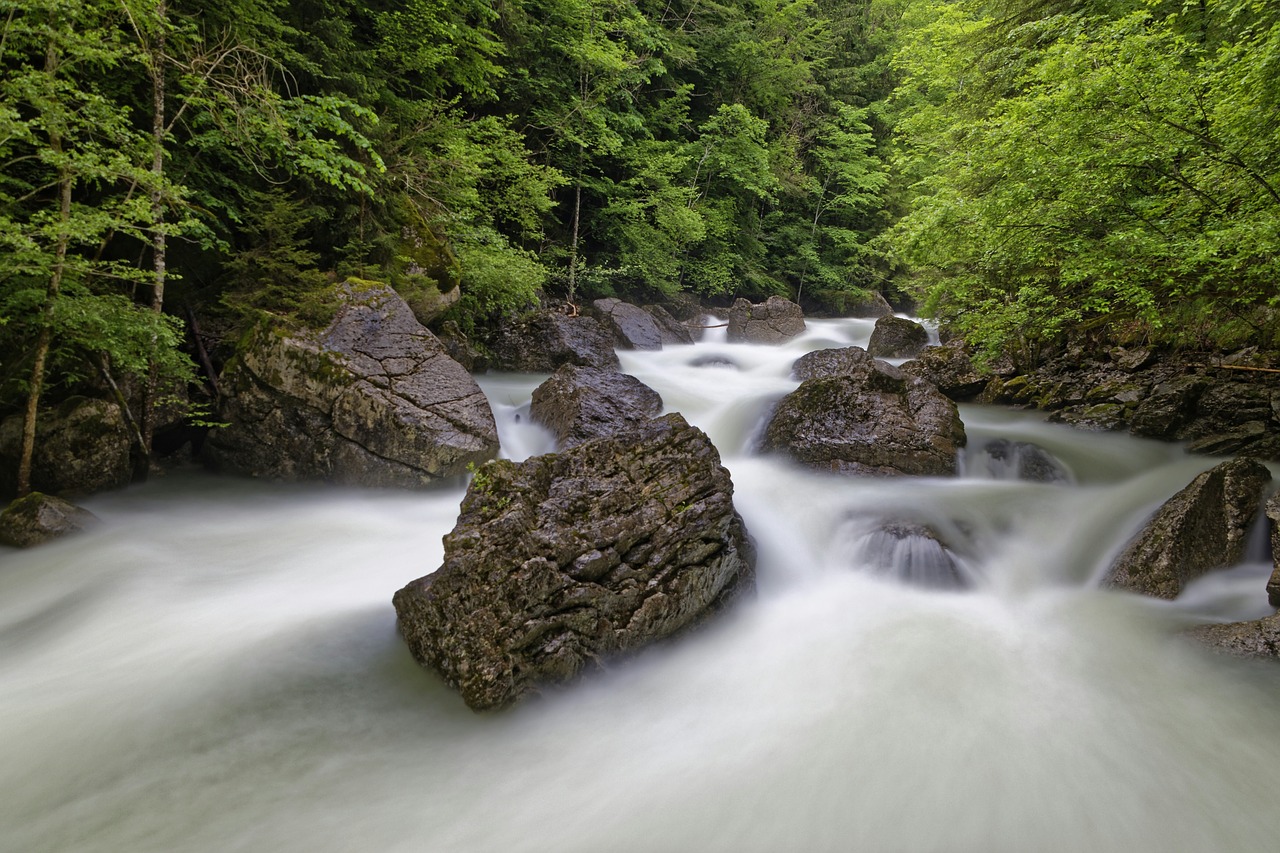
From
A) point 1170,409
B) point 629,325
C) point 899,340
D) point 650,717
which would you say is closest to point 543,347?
point 629,325

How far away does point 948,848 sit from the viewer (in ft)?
8.77

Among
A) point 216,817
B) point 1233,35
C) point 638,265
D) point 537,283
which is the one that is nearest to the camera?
point 216,817

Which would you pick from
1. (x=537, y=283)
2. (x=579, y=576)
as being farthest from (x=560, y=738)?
(x=537, y=283)

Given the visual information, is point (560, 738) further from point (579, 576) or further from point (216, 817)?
point (216, 817)

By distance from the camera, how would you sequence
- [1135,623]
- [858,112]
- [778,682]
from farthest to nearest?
[858,112]
[1135,623]
[778,682]

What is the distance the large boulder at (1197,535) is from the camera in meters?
4.68

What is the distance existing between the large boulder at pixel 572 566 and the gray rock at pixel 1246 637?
3.27 m

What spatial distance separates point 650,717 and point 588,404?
15.0 feet

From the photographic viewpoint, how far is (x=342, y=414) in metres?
6.45

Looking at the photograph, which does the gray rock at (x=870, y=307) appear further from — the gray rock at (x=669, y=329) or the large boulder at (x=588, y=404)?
the large boulder at (x=588, y=404)

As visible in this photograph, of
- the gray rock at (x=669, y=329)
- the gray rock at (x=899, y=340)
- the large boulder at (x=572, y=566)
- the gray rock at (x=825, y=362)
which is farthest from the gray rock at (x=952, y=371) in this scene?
the large boulder at (x=572, y=566)

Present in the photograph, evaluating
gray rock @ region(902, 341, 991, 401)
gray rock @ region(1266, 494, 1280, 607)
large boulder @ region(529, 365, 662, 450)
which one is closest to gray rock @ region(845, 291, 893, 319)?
gray rock @ region(902, 341, 991, 401)

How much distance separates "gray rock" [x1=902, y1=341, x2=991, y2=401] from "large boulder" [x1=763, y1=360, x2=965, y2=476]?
2672 mm

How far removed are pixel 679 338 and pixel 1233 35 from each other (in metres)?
11.5
